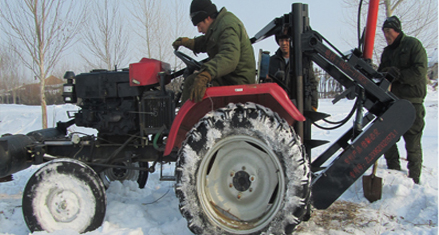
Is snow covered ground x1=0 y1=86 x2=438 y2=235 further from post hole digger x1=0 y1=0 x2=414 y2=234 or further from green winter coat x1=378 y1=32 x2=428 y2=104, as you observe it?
green winter coat x1=378 y1=32 x2=428 y2=104

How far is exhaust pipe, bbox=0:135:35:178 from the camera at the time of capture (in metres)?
3.05

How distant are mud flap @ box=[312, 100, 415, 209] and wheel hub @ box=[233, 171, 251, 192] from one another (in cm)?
64

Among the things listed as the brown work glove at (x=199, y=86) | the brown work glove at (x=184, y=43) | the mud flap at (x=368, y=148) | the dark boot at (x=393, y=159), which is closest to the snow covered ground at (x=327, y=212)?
the dark boot at (x=393, y=159)

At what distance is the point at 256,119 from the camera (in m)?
2.20

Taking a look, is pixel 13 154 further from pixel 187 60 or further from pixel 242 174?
pixel 242 174

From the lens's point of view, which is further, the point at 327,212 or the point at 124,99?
the point at 124,99

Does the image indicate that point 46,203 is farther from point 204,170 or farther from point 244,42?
point 244,42

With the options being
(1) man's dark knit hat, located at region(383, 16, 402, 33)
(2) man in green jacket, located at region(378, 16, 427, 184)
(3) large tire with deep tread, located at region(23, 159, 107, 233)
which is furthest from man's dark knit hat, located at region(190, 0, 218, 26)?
(1) man's dark knit hat, located at region(383, 16, 402, 33)

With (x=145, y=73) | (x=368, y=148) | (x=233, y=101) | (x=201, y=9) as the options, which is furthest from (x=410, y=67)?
(x=145, y=73)

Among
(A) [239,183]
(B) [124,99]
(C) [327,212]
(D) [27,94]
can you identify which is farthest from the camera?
(D) [27,94]

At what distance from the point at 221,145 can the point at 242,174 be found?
31 centimetres

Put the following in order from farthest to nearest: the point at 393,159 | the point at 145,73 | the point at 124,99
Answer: the point at 393,159 < the point at 124,99 < the point at 145,73

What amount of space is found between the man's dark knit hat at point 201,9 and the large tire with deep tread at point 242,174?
3.47ft

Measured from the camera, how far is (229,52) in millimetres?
2422
